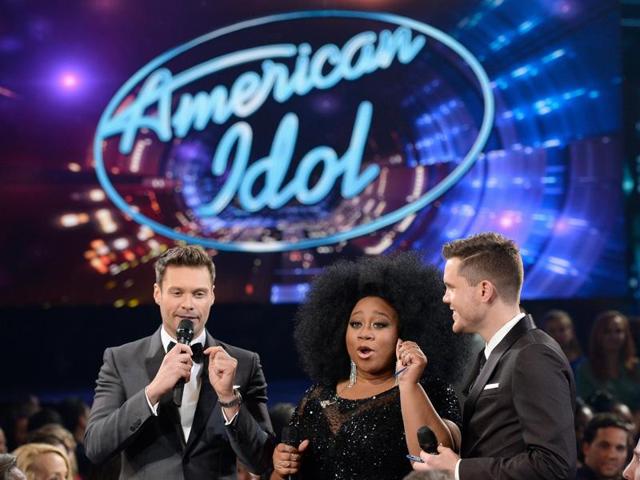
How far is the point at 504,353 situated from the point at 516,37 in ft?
16.1

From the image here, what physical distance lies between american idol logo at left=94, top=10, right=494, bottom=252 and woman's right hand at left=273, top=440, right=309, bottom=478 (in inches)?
161

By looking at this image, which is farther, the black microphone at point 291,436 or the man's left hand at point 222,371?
the black microphone at point 291,436

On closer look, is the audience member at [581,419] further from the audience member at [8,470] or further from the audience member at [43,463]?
the audience member at [8,470]

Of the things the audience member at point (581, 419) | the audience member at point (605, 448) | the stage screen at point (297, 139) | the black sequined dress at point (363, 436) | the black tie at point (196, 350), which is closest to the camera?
the black sequined dress at point (363, 436)

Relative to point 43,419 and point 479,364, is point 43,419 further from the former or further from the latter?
point 479,364

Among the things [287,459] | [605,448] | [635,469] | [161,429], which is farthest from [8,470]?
[605,448]

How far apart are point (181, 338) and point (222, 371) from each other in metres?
0.16

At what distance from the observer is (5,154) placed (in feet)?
22.8

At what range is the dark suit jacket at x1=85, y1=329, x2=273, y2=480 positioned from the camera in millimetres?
2896

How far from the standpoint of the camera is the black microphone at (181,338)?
113 inches

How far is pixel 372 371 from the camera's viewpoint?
302 centimetres

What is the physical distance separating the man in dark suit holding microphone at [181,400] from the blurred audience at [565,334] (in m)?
4.09

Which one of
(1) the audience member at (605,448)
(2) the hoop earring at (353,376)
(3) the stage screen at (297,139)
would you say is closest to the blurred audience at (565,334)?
(3) the stage screen at (297,139)

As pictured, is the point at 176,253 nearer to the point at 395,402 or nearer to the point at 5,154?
the point at 395,402
